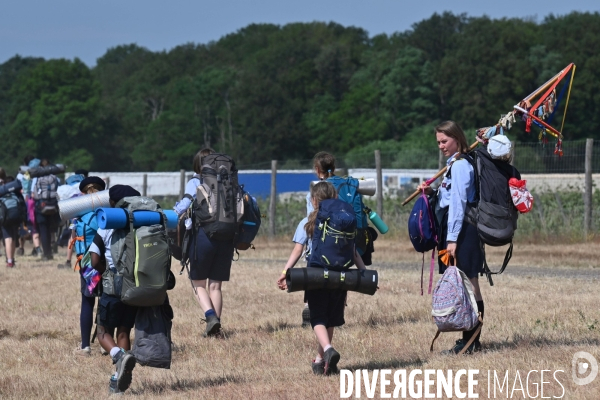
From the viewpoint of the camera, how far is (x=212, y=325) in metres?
9.68

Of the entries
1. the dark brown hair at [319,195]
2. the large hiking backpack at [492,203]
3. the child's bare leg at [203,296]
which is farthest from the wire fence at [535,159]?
the dark brown hair at [319,195]

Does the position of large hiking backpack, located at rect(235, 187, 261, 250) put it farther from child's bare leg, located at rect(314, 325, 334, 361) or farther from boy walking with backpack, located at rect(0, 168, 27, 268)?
boy walking with backpack, located at rect(0, 168, 27, 268)

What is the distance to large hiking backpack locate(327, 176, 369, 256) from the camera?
8.97 m

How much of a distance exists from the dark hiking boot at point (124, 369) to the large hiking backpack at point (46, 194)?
449 inches

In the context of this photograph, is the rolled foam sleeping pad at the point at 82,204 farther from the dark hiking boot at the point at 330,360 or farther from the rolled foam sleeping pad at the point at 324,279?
the dark hiking boot at the point at 330,360

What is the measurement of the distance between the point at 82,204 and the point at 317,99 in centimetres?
8795

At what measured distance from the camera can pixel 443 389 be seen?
6.88 meters

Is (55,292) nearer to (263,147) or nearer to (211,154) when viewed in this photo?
(211,154)

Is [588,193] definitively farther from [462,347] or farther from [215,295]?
[462,347]

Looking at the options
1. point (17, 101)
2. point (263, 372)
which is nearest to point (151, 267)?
point (263, 372)

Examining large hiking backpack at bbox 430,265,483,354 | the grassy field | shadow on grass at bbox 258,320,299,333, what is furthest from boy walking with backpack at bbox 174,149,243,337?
large hiking backpack at bbox 430,265,483,354

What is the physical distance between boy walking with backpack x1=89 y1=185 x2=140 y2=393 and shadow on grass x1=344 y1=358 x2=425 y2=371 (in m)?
1.77

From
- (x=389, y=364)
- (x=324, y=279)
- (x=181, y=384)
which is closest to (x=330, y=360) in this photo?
(x=324, y=279)

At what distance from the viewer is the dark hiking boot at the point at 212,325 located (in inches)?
381
